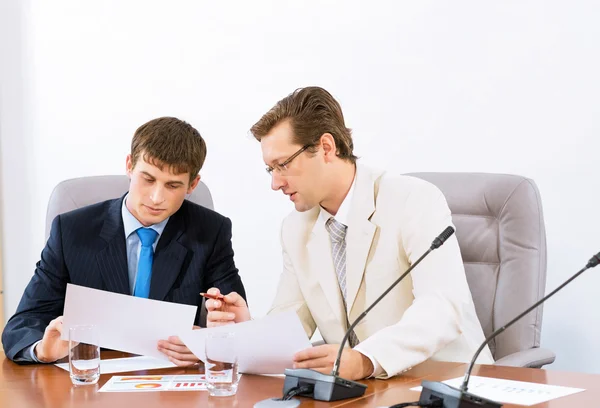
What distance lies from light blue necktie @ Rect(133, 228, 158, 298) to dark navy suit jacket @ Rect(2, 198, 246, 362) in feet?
0.09

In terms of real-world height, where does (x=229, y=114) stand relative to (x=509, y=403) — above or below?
above

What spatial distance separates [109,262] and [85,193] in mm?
487

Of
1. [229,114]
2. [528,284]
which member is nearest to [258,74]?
[229,114]

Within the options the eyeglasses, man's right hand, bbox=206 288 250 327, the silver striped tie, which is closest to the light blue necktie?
man's right hand, bbox=206 288 250 327

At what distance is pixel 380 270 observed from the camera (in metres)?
2.35

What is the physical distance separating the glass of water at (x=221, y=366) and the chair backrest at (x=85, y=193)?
118cm

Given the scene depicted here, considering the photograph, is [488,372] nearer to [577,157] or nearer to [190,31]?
[577,157]

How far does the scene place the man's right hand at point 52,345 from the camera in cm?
210

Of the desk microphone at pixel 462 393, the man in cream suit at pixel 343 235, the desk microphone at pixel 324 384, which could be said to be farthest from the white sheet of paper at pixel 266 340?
the desk microphone at pixel 462 393

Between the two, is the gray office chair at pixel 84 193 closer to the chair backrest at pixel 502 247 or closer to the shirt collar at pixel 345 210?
the shirt collar at pixel 345 210

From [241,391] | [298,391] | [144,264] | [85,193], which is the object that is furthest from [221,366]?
[85,193]

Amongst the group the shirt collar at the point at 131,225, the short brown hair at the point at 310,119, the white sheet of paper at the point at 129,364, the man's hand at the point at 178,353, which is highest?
the short brown hair at the point at 310,119

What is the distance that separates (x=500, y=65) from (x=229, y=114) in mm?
1260

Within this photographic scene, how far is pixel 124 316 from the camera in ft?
6.79
